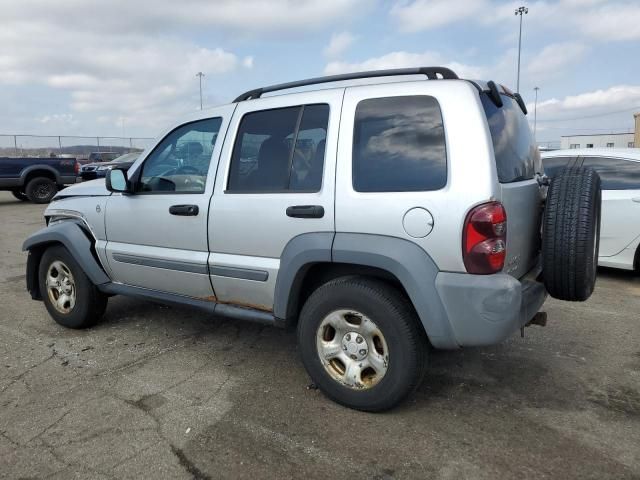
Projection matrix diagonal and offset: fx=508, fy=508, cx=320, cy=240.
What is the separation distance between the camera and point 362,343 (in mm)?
2969

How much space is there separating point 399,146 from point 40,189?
617 inches

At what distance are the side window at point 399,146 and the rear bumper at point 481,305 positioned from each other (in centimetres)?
52

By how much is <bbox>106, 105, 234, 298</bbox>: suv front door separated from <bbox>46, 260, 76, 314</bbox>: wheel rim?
2.01 feet

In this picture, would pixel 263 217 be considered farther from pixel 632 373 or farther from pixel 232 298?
pixel 632 373

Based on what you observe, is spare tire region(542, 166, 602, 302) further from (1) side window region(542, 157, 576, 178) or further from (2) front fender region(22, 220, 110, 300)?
(1) side window region(542, 157, 576, 178)

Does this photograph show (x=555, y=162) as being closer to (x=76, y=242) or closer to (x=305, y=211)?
(x=305, y=211)

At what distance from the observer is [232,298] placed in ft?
11.6

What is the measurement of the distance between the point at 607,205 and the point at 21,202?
1719cm

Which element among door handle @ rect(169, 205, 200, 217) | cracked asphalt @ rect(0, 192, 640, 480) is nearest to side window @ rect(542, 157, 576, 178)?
cracked asphalt @ rect(0, 192, 640, 480)

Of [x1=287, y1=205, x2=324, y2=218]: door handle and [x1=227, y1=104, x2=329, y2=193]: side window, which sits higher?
[x1=227, y1=104, x2=329, y2=193]: side window

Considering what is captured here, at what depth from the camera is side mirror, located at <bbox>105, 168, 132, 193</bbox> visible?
3.88 m

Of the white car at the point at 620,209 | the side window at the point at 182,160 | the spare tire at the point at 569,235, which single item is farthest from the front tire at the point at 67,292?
the white car at the point at 620,209

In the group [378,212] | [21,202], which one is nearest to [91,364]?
[378,212]

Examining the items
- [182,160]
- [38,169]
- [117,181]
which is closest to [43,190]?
[38,169]
